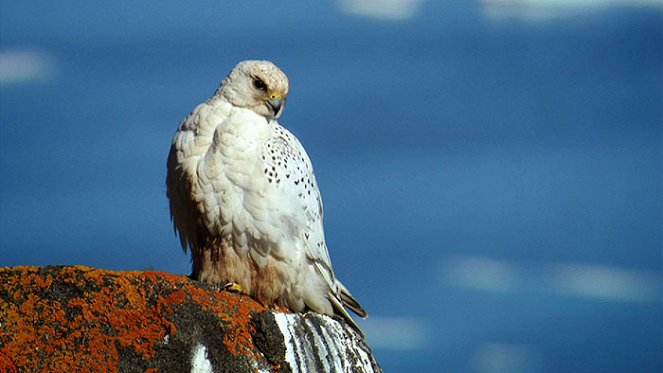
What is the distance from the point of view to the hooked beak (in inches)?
255

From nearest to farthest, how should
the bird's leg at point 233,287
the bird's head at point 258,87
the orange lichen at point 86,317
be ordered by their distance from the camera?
the orange lichen at point 86,317, the bird's leg at point 233,287, the bird's head at point 258,87

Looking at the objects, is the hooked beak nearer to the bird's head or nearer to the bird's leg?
the bird's head

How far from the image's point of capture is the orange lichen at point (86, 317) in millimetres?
4895

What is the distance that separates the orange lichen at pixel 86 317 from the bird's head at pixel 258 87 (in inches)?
62.0

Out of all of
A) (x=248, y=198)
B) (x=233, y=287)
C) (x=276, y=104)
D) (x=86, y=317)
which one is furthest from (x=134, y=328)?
(x=276, y=104)

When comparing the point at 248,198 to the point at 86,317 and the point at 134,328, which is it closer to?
the point at 134,328

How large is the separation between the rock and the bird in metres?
0.63

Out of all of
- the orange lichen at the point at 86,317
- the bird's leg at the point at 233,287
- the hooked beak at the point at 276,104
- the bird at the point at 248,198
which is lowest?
the orange lichen at the point at 86,317

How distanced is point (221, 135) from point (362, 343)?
5.47ft

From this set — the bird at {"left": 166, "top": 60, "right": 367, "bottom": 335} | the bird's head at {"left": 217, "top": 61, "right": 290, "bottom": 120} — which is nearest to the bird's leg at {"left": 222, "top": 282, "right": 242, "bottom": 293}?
the bird at {"left": 166, "top": 60, "right": 367, "bottom": 335}

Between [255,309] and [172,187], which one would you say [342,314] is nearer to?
[255,309]

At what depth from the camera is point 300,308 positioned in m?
6.58

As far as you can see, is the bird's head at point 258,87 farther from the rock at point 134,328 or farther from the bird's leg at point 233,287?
the rock at point 134,328

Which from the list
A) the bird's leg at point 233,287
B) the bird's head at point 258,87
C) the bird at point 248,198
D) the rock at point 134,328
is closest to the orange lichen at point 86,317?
the rock at point 134,328
